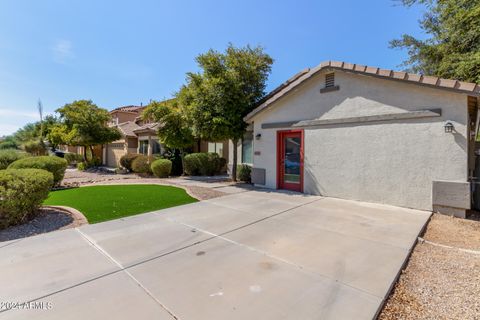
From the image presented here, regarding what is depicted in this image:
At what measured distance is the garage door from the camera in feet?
75.7

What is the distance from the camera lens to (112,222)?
5691mm

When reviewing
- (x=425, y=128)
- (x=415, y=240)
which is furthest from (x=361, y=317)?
(x=425, y=128)

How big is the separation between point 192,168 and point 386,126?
1150 centimetres

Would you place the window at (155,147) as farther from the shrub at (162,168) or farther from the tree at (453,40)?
the tree at (453,40)

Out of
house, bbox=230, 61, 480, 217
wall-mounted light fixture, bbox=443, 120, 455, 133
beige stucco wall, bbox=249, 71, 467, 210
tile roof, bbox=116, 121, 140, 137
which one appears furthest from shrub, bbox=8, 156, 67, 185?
wall-mounted light fixture, bbox=443, 120, 455, 133

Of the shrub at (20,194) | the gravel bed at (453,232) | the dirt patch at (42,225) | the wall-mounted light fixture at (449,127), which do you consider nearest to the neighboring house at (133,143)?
the dirt patch at (42,225)

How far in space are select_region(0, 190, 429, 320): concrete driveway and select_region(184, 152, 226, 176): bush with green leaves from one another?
9.39 meters

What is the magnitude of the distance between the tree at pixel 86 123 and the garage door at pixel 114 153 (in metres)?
3.04

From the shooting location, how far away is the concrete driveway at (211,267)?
2.55 meters

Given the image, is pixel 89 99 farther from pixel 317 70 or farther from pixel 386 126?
pixel 386 126

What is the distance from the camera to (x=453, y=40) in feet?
32.4

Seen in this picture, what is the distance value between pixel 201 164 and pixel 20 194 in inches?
404

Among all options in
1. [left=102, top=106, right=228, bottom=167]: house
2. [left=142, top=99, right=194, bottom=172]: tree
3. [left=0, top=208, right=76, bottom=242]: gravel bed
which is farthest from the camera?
[left=102, top=106, right=228, bottom=167]: house

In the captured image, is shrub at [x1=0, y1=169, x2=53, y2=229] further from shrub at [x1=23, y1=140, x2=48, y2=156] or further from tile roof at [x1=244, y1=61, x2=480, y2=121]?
shrub at [x1=23, y1=140, x2=48, y2=156]
